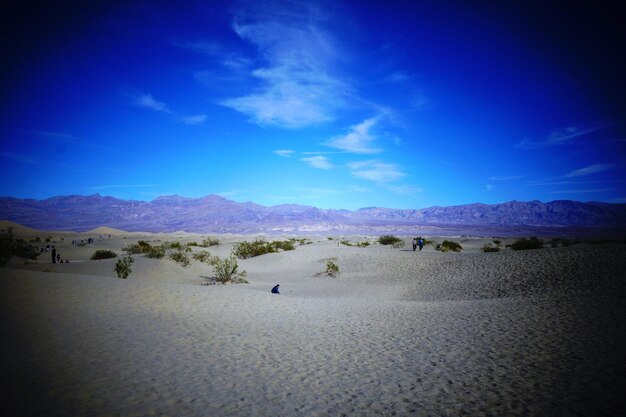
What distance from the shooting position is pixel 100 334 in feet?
23.9

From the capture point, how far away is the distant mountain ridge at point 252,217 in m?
139

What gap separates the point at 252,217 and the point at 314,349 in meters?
166

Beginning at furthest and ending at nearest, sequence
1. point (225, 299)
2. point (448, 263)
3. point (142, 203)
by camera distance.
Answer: point (142, 203) < point (448, 263) < point (225, 299)

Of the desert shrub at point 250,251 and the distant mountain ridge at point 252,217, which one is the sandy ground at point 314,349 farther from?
the distant mountain ridge at point 252,217

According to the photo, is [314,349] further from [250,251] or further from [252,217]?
[252,217]

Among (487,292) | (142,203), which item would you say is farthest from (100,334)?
(142,203)

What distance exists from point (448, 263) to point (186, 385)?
1804cm

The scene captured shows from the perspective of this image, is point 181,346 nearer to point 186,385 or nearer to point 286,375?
point 186,385

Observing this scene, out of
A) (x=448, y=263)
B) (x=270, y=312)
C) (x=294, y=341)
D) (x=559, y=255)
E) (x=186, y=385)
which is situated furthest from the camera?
(x=448, y=263)

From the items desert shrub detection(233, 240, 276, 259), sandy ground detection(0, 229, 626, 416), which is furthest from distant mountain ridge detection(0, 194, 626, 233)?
sandy ground detection(0, 229, 626, 416)

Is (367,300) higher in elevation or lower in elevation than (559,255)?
lower

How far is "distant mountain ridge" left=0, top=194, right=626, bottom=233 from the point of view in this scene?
139 metres

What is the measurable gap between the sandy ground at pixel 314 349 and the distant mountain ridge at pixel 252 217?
120 meters

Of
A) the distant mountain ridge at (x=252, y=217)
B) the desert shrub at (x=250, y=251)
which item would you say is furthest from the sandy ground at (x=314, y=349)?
the distant mountain ridge at (x=252, y=217)
